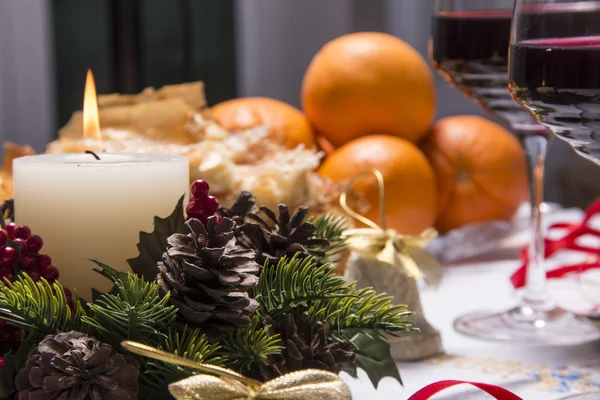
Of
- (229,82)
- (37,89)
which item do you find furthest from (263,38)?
(37,89)

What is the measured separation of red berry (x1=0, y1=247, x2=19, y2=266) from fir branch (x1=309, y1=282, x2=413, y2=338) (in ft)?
0.39

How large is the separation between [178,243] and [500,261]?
0.49 meters

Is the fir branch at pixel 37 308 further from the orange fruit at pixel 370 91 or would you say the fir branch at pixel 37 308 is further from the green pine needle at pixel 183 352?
the orange fruit at pixel 370 91

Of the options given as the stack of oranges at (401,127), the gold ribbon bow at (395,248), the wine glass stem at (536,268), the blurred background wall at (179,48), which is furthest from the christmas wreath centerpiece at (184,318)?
the blurred background wall at (179,48)

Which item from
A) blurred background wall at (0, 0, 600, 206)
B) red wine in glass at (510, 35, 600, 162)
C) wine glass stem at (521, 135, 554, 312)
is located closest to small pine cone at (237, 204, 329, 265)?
red wine in glass at (510, 35, 600, 162)

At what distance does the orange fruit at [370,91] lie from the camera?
0.72 meters

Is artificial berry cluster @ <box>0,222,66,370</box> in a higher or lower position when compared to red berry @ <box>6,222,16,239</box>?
lower

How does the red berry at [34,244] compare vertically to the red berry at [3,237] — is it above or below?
below

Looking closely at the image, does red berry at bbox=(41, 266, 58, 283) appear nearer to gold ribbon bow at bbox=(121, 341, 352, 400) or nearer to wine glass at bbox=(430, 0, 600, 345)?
gold ribbon bow at bbox=(121, 341, 352, 400)

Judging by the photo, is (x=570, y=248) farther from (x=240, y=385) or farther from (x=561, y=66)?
(x=240, y=385)

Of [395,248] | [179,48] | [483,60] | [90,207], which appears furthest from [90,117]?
[179,48]

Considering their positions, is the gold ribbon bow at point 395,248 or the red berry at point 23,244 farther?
the gold ribbon bow at point 395,248

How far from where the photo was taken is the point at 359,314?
33cm

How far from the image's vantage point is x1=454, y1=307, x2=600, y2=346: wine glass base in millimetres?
476
